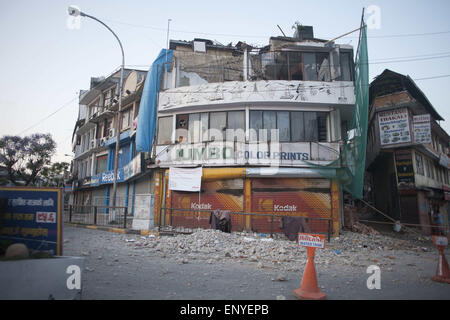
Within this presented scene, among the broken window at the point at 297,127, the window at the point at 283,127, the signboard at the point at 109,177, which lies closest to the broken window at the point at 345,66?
the broken window at the point at 297,127

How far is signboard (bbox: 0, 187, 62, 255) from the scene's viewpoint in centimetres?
470

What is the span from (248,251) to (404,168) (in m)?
15.5

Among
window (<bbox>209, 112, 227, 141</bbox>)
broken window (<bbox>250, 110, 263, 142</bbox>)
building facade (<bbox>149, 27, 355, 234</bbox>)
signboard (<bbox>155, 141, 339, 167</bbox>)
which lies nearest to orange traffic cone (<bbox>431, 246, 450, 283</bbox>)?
building facade (<bbox>149, 27, 355, 234</bbox>)

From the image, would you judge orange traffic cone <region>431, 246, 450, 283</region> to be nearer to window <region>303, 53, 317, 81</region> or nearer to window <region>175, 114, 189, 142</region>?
window <region>303, 53, 317, 81</region>

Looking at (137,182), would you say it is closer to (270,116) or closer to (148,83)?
(148,83)

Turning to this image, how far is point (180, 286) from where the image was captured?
5.10 metres

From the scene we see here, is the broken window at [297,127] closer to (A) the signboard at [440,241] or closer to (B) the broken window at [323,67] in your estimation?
(B) the broken window at [323,67]

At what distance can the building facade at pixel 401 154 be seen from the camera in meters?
18.5

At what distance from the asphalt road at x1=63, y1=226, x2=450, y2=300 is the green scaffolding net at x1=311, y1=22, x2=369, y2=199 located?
198 inches

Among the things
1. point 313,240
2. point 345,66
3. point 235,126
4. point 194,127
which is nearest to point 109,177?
point 194,127

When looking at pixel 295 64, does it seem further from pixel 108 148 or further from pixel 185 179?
pixel 108 148

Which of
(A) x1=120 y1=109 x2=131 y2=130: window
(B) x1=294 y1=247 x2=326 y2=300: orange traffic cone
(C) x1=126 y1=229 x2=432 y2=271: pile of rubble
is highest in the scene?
(A) x1=120 y1=109 x2=131 y2=130: window

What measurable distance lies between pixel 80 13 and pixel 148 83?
510 cm

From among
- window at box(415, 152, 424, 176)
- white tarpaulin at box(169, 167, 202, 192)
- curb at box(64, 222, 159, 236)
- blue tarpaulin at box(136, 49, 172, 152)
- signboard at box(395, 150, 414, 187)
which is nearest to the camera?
curb at box(64, 222, 159, 236)
